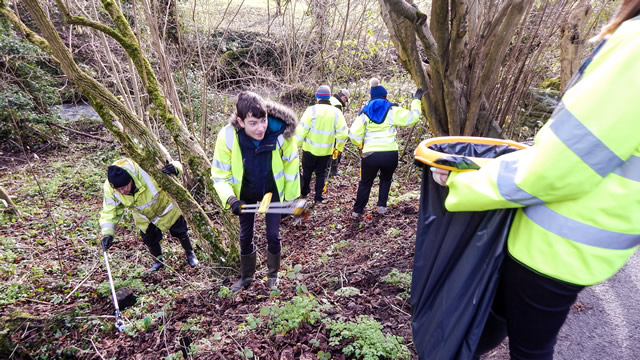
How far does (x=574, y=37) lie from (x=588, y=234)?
3.13 metres

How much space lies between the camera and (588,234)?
103 cm

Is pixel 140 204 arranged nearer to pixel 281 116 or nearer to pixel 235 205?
pixel 235 205

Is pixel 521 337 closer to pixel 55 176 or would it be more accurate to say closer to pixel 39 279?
pixel 39 279

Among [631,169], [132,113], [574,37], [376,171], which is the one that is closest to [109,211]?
[132,113]

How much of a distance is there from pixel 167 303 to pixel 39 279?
7.58 feet

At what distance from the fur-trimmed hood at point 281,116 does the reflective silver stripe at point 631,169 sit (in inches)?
95.1

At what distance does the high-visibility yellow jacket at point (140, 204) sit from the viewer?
3.78 metres

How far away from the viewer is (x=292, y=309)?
2.52 m

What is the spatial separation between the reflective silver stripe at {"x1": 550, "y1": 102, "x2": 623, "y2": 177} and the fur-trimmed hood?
7.49 feet

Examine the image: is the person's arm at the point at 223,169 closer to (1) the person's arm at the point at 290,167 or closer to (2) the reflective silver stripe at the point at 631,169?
(1) the person's arm at the point at 290,167

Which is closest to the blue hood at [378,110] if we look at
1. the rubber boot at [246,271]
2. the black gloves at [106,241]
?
the rubber boot at [246,271]

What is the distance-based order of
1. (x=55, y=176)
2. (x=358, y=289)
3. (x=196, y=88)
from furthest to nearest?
(x=196, y=88)
(x=55, y=176)
(x=358, y=289)

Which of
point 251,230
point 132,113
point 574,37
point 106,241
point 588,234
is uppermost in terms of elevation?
point 574,37

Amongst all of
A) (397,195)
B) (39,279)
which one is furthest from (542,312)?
(39,279)
